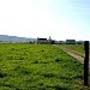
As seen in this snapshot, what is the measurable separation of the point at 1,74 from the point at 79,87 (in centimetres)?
449

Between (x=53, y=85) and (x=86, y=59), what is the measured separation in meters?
1.82

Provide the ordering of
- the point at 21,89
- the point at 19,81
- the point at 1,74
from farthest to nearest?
the point at 1,74 < the point at 19,81 < the point at 21,89

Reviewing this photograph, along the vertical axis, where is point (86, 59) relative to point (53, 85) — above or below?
above

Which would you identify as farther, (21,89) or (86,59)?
(86,59)

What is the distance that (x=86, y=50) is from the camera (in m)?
14.1

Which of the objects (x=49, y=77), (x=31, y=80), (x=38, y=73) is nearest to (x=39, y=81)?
(x=31, y=80)

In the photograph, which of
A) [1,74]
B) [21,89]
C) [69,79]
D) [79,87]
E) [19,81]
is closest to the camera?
[21,89]

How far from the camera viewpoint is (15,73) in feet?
54.2

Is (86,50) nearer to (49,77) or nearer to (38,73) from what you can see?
(49,77)

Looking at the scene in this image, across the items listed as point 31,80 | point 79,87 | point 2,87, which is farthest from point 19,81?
point 79,87

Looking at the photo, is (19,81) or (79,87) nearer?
(79,87)

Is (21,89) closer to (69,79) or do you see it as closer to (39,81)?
(39,81)

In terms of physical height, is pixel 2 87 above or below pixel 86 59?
below

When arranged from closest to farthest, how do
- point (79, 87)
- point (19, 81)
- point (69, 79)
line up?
1. point (79, 87)
2. point (19, 81)
3. point (69, 79)
